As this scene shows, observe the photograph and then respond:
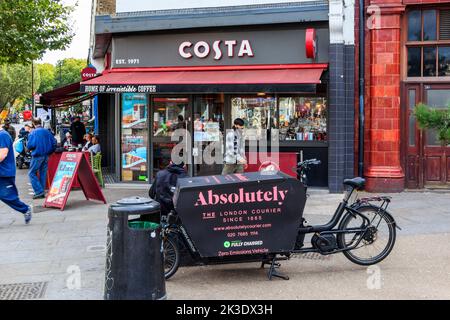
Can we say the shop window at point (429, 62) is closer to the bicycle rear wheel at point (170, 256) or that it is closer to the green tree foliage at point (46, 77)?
the bicycle rear wheel at point (170, 256)

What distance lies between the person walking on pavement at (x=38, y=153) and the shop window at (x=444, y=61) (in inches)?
336

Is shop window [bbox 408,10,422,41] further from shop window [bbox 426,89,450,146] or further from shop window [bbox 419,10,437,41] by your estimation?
shop window [bbox 426,89,450,146]

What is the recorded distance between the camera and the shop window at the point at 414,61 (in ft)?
40.6

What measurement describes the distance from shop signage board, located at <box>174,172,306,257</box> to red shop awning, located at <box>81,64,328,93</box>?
533 centimetres

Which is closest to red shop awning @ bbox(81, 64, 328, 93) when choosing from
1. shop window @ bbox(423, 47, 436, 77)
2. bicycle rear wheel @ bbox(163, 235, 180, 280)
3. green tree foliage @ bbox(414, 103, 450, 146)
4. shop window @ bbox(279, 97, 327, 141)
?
shop window @ bbox(279, 97, 327, 141)

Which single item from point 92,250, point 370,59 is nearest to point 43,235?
point 92,250

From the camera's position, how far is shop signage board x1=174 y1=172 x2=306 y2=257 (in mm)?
5867

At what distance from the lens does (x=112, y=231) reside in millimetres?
5078

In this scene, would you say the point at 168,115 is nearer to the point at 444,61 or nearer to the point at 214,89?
the point at 214,89

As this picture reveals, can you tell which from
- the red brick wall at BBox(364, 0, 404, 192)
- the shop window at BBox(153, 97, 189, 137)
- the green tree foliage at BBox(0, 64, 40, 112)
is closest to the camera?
the red brick wall at BBox(364, 0, 404, 192)

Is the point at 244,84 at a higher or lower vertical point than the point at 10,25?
lower

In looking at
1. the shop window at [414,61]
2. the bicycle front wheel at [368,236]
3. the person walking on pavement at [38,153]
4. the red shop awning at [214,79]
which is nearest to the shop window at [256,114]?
the red shop awning at [214,79]
